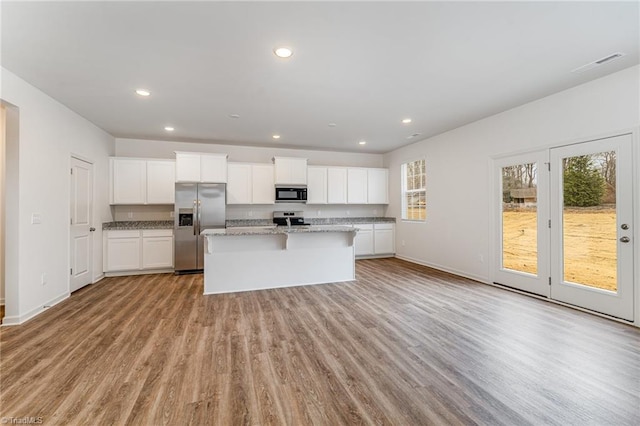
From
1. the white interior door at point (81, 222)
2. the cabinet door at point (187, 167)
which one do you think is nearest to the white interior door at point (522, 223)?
the cabinet door at point (187, 167)

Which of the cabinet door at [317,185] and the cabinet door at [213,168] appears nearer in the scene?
the cabinet door at [213,168]

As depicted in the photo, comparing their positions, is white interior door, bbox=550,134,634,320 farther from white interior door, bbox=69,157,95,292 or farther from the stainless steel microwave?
white interior door, bbox=69,157,95,292

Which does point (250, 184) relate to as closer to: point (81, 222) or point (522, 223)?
point (81, 222)

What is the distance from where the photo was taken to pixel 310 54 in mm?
2619

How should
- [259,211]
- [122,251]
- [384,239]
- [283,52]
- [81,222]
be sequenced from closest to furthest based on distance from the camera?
[283,52]
[81,222]
[122,251]
[259,211]
[384,239]

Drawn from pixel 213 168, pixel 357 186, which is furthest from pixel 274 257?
pixel 357 186

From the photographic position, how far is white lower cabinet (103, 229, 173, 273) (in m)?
5.10

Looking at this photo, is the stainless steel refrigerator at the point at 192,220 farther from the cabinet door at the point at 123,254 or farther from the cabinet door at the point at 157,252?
the cabinet door at the point at 123,254

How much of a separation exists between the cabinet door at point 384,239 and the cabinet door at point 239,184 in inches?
126

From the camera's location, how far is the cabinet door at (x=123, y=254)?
5.10 meters

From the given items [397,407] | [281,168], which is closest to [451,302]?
[397,407]

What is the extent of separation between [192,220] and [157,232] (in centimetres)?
71

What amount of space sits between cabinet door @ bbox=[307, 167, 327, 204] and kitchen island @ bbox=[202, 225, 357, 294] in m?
2.14

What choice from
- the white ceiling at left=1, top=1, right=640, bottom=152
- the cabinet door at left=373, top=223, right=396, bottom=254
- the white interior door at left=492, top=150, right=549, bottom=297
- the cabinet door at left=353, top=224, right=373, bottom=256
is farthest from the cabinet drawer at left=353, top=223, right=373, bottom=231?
the white ceiling at left=1, top=1, right=640, bottom=152
